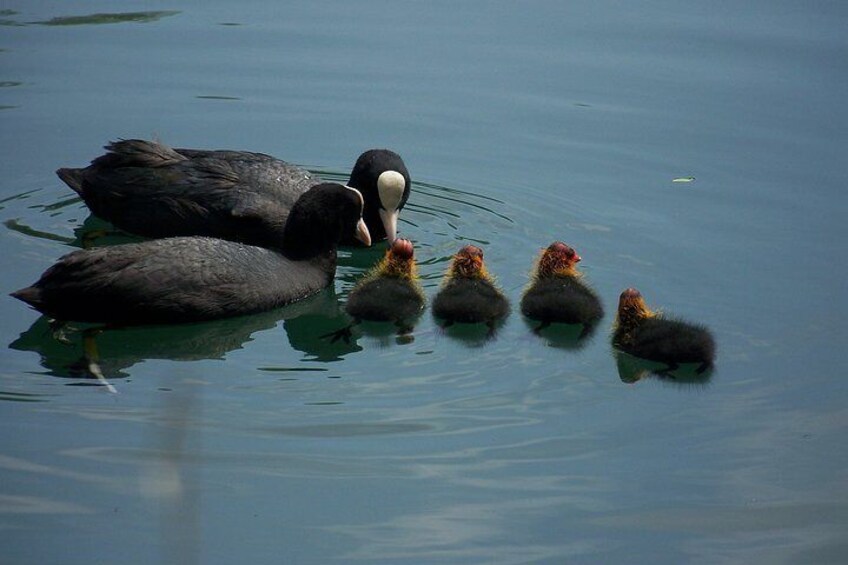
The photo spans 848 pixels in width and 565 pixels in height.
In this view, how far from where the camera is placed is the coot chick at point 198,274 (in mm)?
7078

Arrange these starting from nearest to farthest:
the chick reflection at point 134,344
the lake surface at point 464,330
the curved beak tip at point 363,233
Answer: the lake surface at point 464,330
the chick reflection at point 134,344
the curved beak tip at point 363,233

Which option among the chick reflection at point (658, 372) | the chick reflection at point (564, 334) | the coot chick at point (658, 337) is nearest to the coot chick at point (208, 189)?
the chick reflection at point (564, 334)

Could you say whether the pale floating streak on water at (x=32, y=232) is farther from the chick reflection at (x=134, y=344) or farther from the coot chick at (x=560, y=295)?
the coot chick at (x=560, y=295)

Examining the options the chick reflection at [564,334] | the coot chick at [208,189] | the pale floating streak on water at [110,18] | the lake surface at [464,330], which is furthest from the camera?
the pale floating streak on water at [110,18]

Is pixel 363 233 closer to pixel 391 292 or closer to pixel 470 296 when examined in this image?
pixel 391 292

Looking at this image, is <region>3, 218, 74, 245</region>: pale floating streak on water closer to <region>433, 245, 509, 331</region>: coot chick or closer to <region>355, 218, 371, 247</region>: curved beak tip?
<region>355, 218, 371, 247</region>: curved beak tip

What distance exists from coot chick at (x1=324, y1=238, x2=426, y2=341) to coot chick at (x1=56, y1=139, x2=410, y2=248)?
1.09 meters

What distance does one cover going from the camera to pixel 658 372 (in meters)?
7.04

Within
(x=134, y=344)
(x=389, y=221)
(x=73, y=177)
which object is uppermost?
(x=73, y=177)

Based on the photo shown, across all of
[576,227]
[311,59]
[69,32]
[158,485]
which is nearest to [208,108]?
[311,59]

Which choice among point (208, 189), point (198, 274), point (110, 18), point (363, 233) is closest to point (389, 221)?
point (363, 233)

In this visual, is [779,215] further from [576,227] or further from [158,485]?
[158,485]

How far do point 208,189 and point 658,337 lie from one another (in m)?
2.97

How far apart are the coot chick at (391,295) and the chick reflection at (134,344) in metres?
0.27
